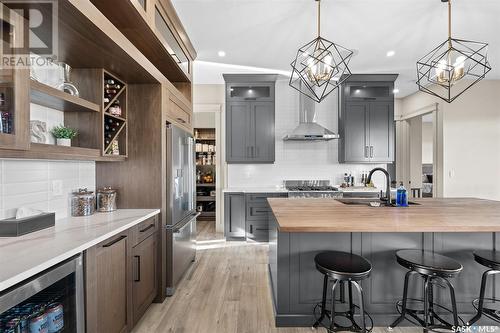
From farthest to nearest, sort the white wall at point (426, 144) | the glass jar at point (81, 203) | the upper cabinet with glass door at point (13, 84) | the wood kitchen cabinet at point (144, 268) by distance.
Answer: the white wall at point (426, 144), the glass jar at point (81, 203), the wood kitchen cabinet at point (144, 268), the upper cabinet with glass door at point (13, 84)

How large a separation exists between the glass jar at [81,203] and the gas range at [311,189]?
3074 millimetres

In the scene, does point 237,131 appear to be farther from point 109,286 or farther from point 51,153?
point 109,286

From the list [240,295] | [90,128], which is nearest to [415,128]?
[240,295]

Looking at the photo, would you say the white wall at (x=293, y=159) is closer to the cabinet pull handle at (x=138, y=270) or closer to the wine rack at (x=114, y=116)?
the wine rack at (x=114, y=116)

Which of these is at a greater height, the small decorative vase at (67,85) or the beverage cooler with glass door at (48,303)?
the small decorative vase at (67,85)

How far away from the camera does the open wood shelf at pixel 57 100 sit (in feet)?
5.21

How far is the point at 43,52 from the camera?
1.85 m

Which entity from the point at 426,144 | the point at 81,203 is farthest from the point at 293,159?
the point at 426,144

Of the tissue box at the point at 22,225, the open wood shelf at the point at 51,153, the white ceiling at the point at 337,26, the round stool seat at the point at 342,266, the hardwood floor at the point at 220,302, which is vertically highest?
the white ceiling at the point at 337,26

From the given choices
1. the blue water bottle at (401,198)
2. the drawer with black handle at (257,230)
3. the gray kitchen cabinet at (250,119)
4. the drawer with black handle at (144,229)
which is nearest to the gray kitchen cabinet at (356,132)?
the gray kitchen cabinet at (250,119)

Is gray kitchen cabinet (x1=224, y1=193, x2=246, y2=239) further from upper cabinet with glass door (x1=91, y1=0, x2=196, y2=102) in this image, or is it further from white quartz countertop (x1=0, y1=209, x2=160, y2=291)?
white quartz countertop (x1=0, y1=209, x2=160, y2=291)

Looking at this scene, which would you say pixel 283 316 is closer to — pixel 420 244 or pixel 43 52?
pixel 420 244

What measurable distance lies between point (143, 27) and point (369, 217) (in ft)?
7.92

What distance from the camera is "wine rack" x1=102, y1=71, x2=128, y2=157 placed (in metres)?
2.35
